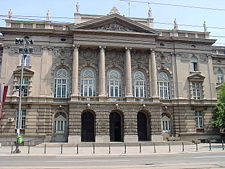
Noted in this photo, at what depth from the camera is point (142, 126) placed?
124 ft

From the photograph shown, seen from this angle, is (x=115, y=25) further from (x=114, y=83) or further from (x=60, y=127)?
(x=60, y=127)

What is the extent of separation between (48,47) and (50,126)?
12.6m

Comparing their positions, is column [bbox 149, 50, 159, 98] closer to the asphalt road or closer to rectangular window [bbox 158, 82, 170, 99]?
rectangular window [bbox 158, 82, 170, 99]

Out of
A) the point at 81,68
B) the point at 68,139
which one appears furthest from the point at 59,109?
the point at 81,68

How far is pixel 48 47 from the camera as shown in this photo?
121 ft

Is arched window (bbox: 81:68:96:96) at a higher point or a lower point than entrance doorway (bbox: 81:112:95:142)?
higher

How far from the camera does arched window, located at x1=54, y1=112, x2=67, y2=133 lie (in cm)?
3522

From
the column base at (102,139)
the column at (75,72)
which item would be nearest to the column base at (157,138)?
the column base at (102,139)

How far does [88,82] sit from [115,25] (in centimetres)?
1060

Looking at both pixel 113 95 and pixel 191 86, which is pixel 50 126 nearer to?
pixel 113 95

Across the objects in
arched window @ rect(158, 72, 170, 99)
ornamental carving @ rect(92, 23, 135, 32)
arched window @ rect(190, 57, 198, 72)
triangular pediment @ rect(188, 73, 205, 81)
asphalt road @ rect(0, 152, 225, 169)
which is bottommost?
asphalt road @ rect(0, 152, 225, 169)

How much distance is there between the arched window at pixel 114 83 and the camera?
37094 mm

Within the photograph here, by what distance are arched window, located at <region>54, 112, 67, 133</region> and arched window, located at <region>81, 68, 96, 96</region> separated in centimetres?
471

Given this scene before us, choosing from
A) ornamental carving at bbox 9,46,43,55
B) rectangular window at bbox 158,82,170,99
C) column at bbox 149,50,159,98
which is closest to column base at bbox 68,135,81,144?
column at bbox 149,50,159,98
